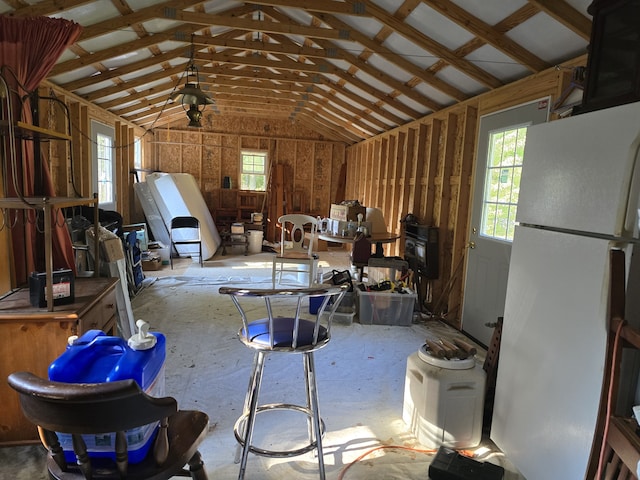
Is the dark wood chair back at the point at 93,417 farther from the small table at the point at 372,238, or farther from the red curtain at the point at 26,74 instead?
the small table at the point at 372,238

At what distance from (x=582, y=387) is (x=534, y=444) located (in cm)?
43

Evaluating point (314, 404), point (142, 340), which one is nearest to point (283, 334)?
point (314, 404)

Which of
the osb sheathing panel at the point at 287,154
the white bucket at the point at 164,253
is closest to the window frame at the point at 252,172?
the osb sheathing panel at the point at 287,154

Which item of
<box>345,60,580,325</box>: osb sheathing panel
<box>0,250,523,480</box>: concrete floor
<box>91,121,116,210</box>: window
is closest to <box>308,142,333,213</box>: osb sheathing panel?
<box>345,60,580,325</box>: osb sheathing panel

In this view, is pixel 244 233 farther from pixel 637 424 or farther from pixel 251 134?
pixel 637 424

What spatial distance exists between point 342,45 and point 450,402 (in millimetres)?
4089

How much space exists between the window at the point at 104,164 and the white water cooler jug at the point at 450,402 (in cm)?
513

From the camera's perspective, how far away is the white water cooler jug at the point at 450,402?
7.03 feet

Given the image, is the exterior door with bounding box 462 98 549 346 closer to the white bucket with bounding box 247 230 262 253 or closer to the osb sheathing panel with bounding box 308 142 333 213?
the white bucket with bounding box 247 230 262 253

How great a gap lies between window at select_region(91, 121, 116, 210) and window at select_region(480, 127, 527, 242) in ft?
16.0

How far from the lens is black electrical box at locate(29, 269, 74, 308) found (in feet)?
6.41

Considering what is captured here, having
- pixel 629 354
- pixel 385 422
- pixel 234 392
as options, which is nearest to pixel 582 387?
pixel 629 354

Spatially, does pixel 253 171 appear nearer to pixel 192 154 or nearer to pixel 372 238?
pixel 192 154

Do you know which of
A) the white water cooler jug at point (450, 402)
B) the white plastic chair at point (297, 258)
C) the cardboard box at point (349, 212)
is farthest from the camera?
the cardboard box at point (349, 212)
